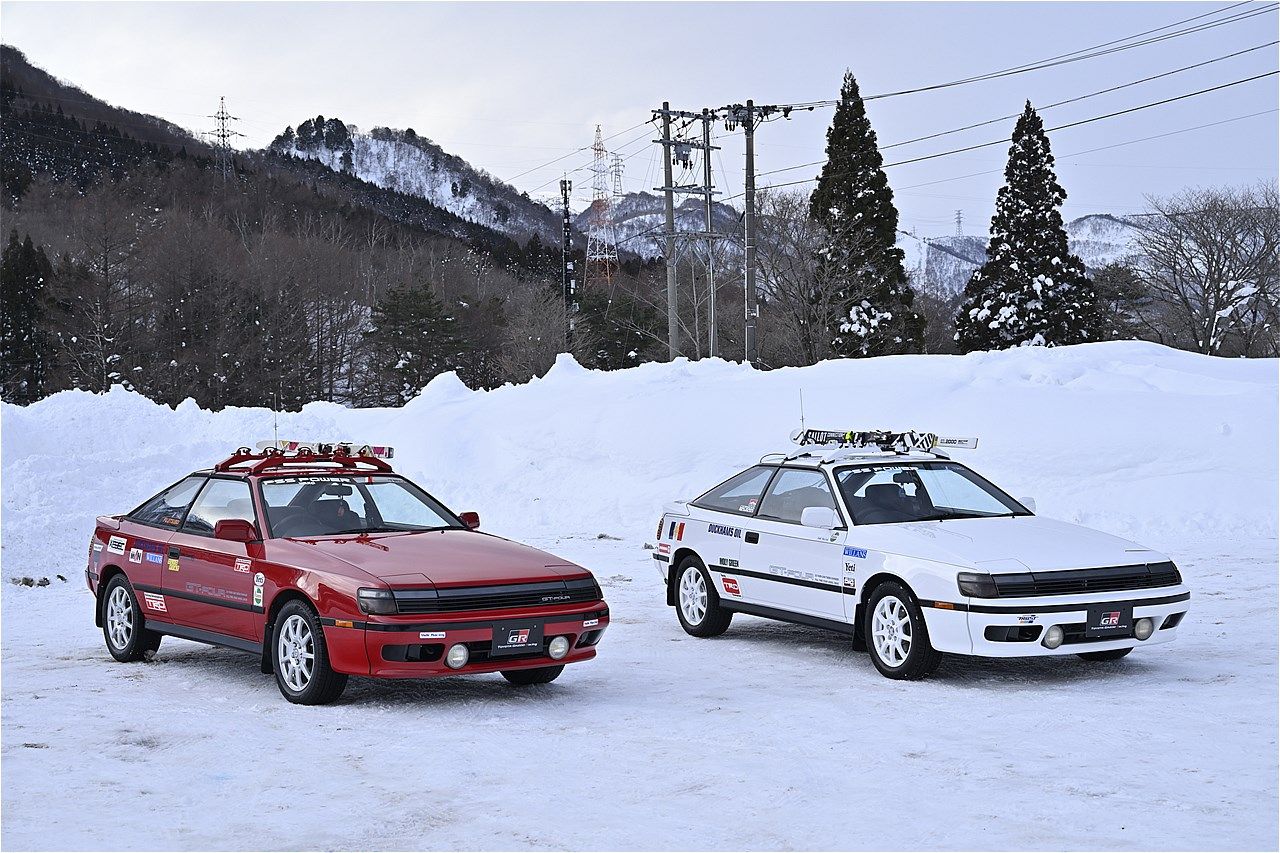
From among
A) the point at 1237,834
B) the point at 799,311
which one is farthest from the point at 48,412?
the point at 799,311

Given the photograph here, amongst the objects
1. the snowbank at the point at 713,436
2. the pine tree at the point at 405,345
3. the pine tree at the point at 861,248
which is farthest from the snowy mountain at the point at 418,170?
the snowbank at the point at 713,436

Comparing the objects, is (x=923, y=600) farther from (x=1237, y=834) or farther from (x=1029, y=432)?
(x=1029, y=432)

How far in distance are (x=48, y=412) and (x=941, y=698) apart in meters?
18.8

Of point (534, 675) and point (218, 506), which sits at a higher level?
point (218, 506)

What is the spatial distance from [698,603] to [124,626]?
14.6 ft

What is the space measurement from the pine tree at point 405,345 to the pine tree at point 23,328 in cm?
1499

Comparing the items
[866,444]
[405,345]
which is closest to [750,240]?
[866,444]

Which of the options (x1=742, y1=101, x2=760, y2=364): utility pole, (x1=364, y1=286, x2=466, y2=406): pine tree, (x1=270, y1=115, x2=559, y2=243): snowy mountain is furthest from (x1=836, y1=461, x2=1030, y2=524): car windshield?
(x1=270, y1=115, x2=559, y2=243): snowy mountain

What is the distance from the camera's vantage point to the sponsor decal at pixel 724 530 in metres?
10.5

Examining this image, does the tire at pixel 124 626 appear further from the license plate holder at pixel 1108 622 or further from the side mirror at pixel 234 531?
the license plate holder at pixel 1108 622

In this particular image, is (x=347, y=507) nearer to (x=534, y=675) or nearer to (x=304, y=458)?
(x=304, y=458)

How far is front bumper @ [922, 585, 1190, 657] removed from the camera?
827cm

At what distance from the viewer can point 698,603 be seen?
10883 mm

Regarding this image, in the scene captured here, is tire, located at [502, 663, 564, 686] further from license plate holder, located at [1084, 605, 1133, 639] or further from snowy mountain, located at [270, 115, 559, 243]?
snowy mountain, located at [270, 115, 559, 243]
